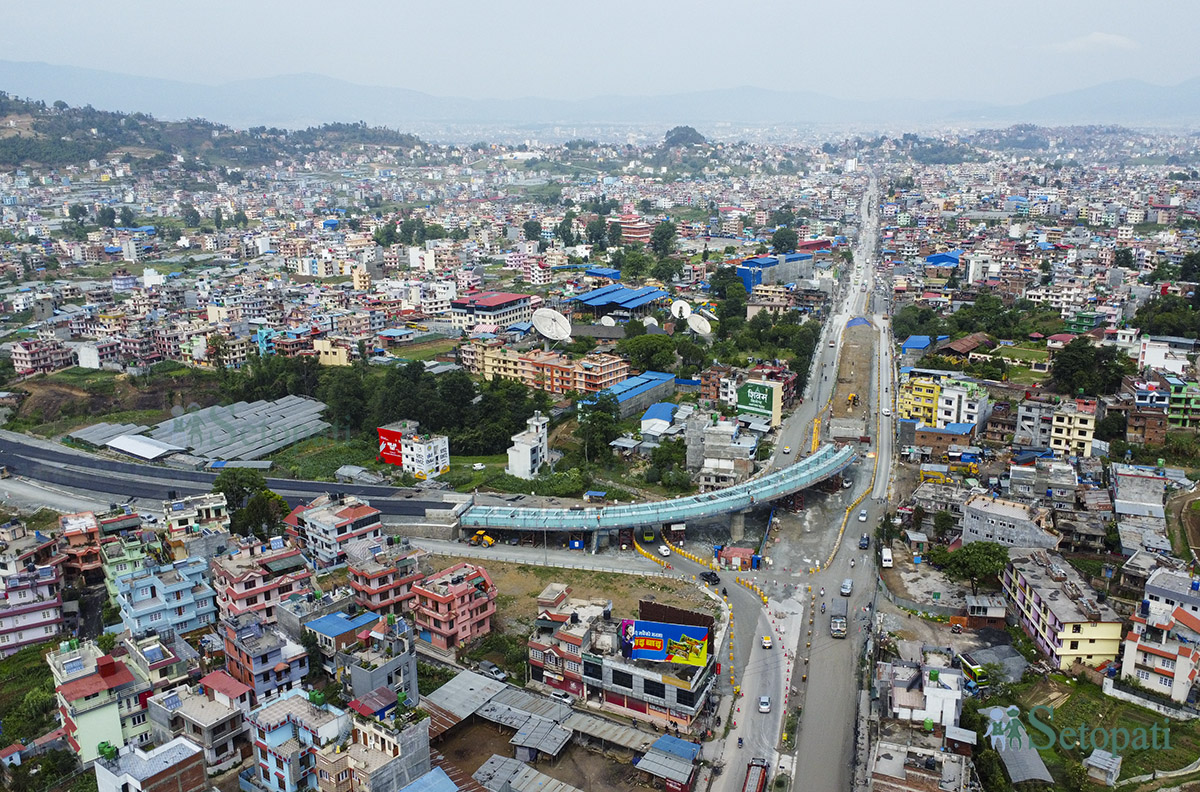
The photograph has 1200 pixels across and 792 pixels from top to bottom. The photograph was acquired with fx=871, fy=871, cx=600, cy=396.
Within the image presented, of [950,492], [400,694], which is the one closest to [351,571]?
[400,694]

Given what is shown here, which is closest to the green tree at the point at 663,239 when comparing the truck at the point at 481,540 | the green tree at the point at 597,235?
the green tree at the point at 597,235

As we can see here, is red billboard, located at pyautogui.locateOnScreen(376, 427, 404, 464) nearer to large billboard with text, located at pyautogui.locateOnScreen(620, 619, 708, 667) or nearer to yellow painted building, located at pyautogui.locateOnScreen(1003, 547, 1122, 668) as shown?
large billboard with text, located at pyautogui.locateOnScreen(620, 619, 708, 667)

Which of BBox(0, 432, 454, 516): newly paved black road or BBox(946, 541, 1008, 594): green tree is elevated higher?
BBox(946, 541, 1008, 594): green tree

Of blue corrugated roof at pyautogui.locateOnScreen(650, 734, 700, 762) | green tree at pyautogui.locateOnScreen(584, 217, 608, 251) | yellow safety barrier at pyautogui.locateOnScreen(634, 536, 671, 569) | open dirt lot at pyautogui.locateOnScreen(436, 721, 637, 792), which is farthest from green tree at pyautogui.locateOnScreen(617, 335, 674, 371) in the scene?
green tree at pyautogui.locateOnScreen(584, 217, 608, 251)

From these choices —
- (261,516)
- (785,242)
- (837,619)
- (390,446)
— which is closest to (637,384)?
(390,446)

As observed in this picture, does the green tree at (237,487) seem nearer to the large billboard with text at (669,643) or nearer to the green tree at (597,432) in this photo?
the green tree at (597,432)
